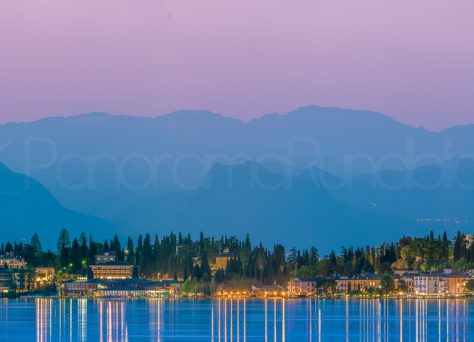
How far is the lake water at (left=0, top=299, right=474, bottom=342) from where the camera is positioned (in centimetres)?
8656

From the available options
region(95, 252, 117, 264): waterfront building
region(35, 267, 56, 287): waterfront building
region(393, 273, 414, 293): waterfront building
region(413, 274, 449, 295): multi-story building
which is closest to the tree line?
region(95, 252, 117, 264): waterfront building

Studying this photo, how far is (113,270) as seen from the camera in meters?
189

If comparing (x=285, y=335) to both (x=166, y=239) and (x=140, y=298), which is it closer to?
(x=140, y=298)

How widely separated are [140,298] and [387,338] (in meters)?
91.1

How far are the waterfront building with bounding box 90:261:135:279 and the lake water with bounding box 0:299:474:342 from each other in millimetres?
52816

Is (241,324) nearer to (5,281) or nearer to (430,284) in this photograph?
(430,284)

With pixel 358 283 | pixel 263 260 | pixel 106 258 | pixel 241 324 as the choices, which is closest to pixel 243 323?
pixel 241 324

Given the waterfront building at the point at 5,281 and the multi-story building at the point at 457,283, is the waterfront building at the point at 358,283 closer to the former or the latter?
the multi-story building at the point at 457,283

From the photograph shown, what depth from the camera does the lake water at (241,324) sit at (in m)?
86.6

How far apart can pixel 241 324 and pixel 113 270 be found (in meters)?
91.9

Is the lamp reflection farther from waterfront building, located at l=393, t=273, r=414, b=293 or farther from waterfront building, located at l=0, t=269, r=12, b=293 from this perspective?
waterfront building, located at l=0, t=269, r=12, b=293

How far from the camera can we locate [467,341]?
81625 millimetres

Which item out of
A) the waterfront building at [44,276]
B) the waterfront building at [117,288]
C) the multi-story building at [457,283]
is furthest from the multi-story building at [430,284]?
the waterfront building at [44,276]

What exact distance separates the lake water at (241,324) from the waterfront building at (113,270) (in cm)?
5282
